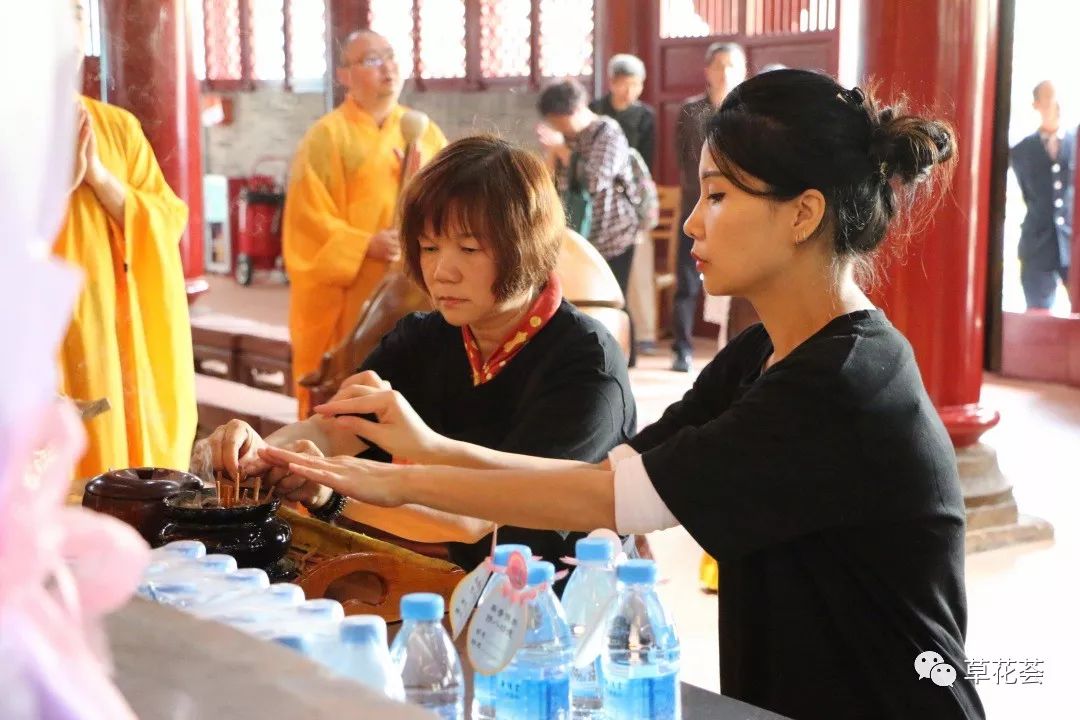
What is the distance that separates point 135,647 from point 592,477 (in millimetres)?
872

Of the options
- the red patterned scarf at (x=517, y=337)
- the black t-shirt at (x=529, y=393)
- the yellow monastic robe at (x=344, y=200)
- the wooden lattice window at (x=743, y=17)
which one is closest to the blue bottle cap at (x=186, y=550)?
the black t-shirt at (x=529, y=393)

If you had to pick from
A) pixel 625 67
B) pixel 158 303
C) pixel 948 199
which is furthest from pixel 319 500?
pixel 625 67

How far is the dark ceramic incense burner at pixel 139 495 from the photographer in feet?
5.14

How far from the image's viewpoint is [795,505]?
125 centimetres

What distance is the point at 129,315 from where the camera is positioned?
2953 millimetres

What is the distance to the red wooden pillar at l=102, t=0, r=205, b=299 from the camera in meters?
3.16

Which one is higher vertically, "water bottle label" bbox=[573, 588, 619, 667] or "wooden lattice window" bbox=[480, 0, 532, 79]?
"wooden lattice window" bbox=[480, 0, 532, 79]

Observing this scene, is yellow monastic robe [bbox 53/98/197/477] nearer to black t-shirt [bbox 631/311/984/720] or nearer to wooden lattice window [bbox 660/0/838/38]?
black t-shirt [bbox 631/311/984/720]

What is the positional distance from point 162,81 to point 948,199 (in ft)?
6.98

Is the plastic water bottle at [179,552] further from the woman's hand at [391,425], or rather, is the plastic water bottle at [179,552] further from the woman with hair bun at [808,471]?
the woman's hand at [391,425]

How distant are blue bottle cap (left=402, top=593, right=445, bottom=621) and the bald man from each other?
10.3 ft

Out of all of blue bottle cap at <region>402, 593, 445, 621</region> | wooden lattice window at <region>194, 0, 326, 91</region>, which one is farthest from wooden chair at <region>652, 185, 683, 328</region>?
blue bottle cap at <region>402, 593, 445, 621</region>

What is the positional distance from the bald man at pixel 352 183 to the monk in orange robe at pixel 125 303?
1.05m

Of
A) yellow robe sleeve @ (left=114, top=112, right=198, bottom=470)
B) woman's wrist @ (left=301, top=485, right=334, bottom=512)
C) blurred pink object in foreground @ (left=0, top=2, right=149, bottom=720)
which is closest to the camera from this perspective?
blurred pink object in foreground @ (left=0, top=2, right=149, bottom=720)
